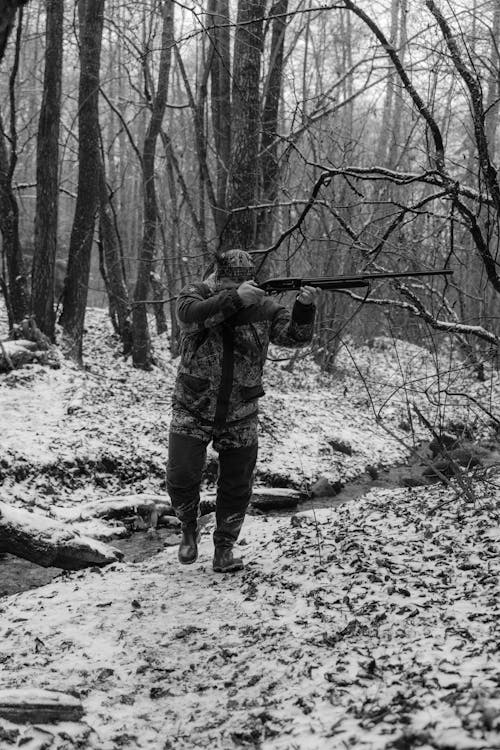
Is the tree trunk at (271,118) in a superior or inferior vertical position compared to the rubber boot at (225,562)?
superior

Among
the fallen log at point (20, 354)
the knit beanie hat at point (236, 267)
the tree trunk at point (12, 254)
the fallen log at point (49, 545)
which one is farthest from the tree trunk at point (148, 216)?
the knit beanie hat at point (236, 267)

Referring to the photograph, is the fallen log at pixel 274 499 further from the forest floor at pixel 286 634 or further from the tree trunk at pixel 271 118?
the tree trunk at pixel 271 118

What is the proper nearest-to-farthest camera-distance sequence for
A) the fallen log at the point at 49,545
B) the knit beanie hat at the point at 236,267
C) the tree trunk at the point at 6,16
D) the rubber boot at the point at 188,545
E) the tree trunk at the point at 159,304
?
the tree trunk at the point at 6,16, the knit beanie hat at the point at 236,267, the rubber boot at the point at 188,545, the fallen log at the point at 49,545, the tree trunk at the point at 159,304

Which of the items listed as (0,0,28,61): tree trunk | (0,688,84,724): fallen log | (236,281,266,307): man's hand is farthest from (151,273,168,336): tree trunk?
(0,688,84,724): fallen log

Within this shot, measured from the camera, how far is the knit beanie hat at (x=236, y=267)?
4301 millimetres

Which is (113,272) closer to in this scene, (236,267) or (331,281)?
(236,267)

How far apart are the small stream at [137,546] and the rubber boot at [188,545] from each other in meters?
0.90

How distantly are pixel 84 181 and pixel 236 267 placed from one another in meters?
7.31

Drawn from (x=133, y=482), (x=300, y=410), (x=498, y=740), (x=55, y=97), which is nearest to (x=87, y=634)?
(x=498, y=740)

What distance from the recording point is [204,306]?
4020 mm

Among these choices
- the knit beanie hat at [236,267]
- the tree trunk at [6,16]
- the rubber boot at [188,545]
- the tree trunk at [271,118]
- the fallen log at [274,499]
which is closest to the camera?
the tree trunk at [6,16]

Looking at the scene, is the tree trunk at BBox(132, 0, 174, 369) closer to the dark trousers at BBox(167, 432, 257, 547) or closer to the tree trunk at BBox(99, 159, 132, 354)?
the tree trunk at BBox(99, 159, 132, 354)

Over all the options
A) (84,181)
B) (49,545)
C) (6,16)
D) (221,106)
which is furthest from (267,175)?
(6,16)

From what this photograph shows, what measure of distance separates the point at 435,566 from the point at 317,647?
1030 millimetres
